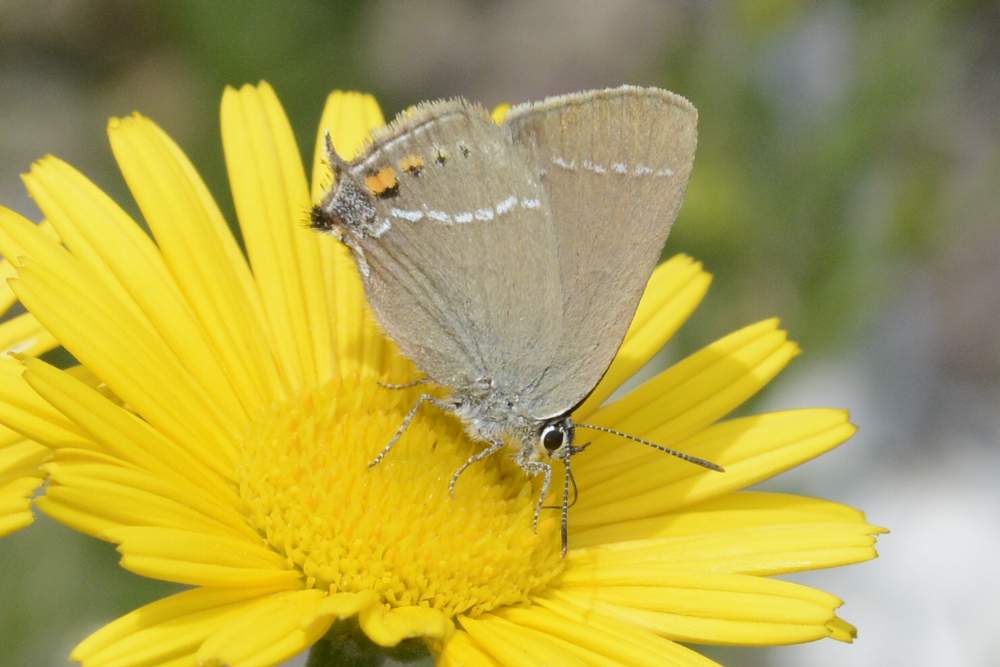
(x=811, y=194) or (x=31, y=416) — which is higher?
(x=811, y=194)

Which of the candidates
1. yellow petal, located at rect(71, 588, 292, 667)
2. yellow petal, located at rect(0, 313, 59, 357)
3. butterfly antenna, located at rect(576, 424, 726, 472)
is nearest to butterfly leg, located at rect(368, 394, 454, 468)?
butterfly antenna, located at rect(576, 424, 726, 472)

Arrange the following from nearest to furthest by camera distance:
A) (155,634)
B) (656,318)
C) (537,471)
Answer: (155,634), (537,471), (656,318)

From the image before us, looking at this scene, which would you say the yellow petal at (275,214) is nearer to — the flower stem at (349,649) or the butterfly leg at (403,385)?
the butterfly leg at (403,385)

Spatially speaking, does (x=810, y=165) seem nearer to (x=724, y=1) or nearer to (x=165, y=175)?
(x=724, y=1)

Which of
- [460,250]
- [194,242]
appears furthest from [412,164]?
[194,242]

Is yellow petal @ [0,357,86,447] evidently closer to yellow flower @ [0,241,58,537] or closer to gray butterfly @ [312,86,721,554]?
yellow flower @ [0,241,58,537]

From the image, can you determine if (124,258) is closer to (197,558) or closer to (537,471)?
(197,558)

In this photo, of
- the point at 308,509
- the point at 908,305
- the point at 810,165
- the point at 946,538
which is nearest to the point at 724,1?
the point at 810,165

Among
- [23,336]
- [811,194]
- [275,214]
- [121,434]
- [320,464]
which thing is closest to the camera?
[121,434]
